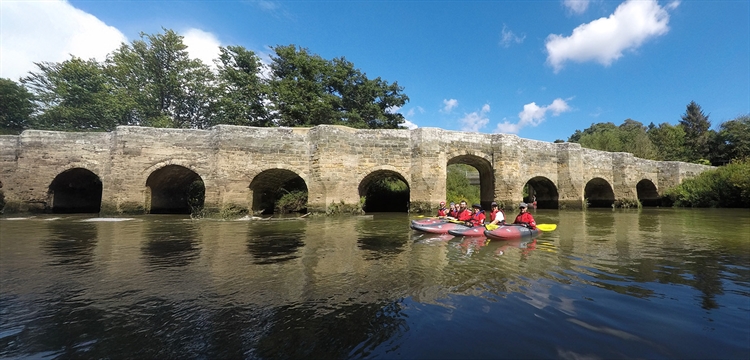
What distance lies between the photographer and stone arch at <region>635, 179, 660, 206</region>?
23.8m

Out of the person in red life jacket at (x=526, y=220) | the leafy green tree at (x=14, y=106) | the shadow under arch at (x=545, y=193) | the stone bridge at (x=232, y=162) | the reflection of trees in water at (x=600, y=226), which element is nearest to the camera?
the person in red life jacket at (x=526, y=220)

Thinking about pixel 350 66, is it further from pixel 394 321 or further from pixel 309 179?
pixel 394 321

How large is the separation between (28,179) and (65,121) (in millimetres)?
→ 15754

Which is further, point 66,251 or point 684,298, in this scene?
point 66,251

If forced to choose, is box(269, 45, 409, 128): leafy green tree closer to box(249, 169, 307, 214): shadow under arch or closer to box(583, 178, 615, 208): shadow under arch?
box(249, 169, 307, 214): shadow under arch

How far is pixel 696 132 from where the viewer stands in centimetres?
3875

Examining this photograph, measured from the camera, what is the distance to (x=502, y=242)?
23.6ft

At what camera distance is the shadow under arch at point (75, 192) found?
1603cm

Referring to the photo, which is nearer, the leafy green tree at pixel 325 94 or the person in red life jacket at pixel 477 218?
the person in red life jacket at pixel 477 218

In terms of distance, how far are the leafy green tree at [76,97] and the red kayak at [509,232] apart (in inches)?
1187

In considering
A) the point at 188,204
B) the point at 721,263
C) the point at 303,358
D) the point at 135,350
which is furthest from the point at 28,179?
the point at 721,263

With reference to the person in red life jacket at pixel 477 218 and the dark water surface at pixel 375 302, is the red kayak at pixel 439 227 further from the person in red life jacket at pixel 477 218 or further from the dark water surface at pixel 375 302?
the dark water surface at pixel 375 302

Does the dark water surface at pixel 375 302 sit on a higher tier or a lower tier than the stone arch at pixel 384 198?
lower

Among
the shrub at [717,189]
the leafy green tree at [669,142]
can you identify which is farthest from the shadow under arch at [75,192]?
the leafy green tree at [669,142]
